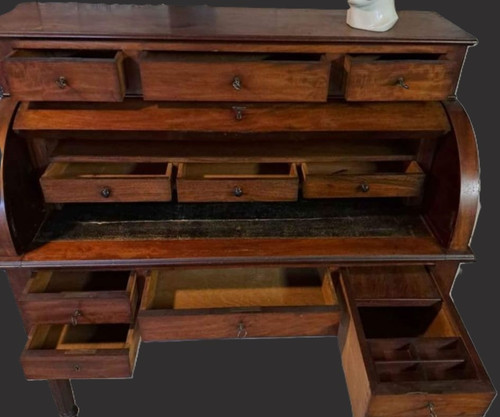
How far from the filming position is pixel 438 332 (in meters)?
1.85

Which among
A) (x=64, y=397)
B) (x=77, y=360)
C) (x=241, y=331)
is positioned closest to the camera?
(x=77, y=360)

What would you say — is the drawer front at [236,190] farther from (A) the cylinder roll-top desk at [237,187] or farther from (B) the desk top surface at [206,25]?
(B) the desk top surface at [206,25]

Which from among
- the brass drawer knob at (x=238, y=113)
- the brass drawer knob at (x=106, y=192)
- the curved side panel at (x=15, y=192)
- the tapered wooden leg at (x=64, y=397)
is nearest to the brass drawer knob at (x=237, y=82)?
the brass drawer knob at (x=238, y=113)

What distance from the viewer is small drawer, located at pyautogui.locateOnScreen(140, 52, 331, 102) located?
161cm

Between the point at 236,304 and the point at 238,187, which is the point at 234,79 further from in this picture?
the point at 236,304

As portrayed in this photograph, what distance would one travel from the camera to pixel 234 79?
1641mm

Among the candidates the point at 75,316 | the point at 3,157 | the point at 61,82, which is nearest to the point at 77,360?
the point at 75,316

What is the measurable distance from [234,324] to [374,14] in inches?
49.0

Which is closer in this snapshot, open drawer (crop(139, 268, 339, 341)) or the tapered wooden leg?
open drawer (crop(139, 268, 339, 341))

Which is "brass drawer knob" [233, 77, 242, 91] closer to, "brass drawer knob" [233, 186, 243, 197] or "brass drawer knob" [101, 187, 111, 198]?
"brass drawer knob" [233, 186, 243, 197]

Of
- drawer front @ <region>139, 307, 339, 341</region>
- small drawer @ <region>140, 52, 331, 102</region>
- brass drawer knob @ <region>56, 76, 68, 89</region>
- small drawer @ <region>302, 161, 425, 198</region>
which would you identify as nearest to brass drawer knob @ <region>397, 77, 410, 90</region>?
small drawer @ <region>140, 52, 331, 102</region>

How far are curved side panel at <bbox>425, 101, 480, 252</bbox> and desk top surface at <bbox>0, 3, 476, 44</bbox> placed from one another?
31cm

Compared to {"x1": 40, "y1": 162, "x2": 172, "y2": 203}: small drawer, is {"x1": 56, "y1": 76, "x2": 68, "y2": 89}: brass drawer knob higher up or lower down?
higher up

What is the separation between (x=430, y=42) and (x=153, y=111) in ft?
3.31
